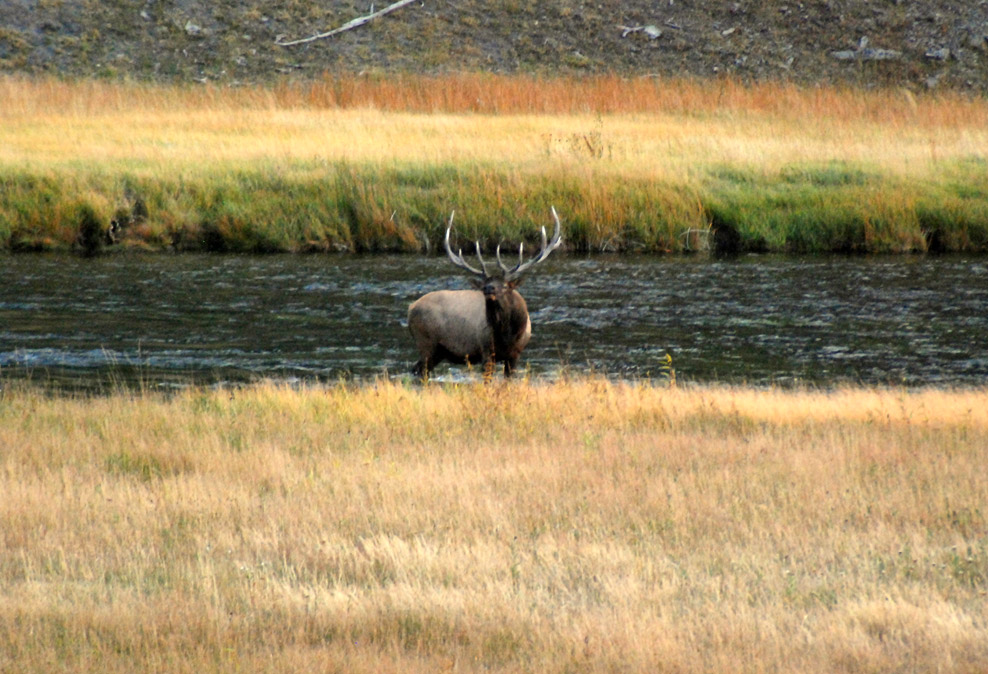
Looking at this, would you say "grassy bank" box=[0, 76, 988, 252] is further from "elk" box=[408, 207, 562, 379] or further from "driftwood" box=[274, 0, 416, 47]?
"driftwood" box=[274, 0, 416, 47]

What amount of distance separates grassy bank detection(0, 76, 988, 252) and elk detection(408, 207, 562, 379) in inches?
297

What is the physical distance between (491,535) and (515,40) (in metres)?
32.3

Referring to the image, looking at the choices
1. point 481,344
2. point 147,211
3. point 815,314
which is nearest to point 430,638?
point 481,344

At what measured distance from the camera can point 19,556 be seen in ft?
20.6

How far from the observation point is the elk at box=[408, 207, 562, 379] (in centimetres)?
1160

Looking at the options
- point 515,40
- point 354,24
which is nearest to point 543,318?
point 515,40

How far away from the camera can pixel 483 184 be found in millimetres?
20609

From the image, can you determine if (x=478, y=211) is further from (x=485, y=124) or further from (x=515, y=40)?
(x=515, y=40)

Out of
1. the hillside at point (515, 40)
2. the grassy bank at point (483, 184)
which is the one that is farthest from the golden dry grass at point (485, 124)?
the hillside at point (515, 40)

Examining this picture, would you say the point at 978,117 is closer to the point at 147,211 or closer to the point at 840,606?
the point at 147,211

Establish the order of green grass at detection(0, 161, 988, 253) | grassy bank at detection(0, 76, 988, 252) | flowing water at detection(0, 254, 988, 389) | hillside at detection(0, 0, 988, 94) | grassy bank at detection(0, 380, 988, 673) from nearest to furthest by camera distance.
Result: grassy bank at detection(0, 380, 988, 673)
flowing water at detection(0, 254, 988, 389)
green grass at detection(0, 161, 988, 253)
grassy bank at detection(0, 76, 988, 252)
hillside at detection(0, 0, 988, 94)

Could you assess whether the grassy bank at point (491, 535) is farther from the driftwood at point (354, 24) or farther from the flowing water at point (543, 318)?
the driftwood at point (354, 24)

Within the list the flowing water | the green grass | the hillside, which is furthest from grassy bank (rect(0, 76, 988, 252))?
the hillside

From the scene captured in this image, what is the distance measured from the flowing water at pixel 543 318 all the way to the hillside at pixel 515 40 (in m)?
Result: 16.9
